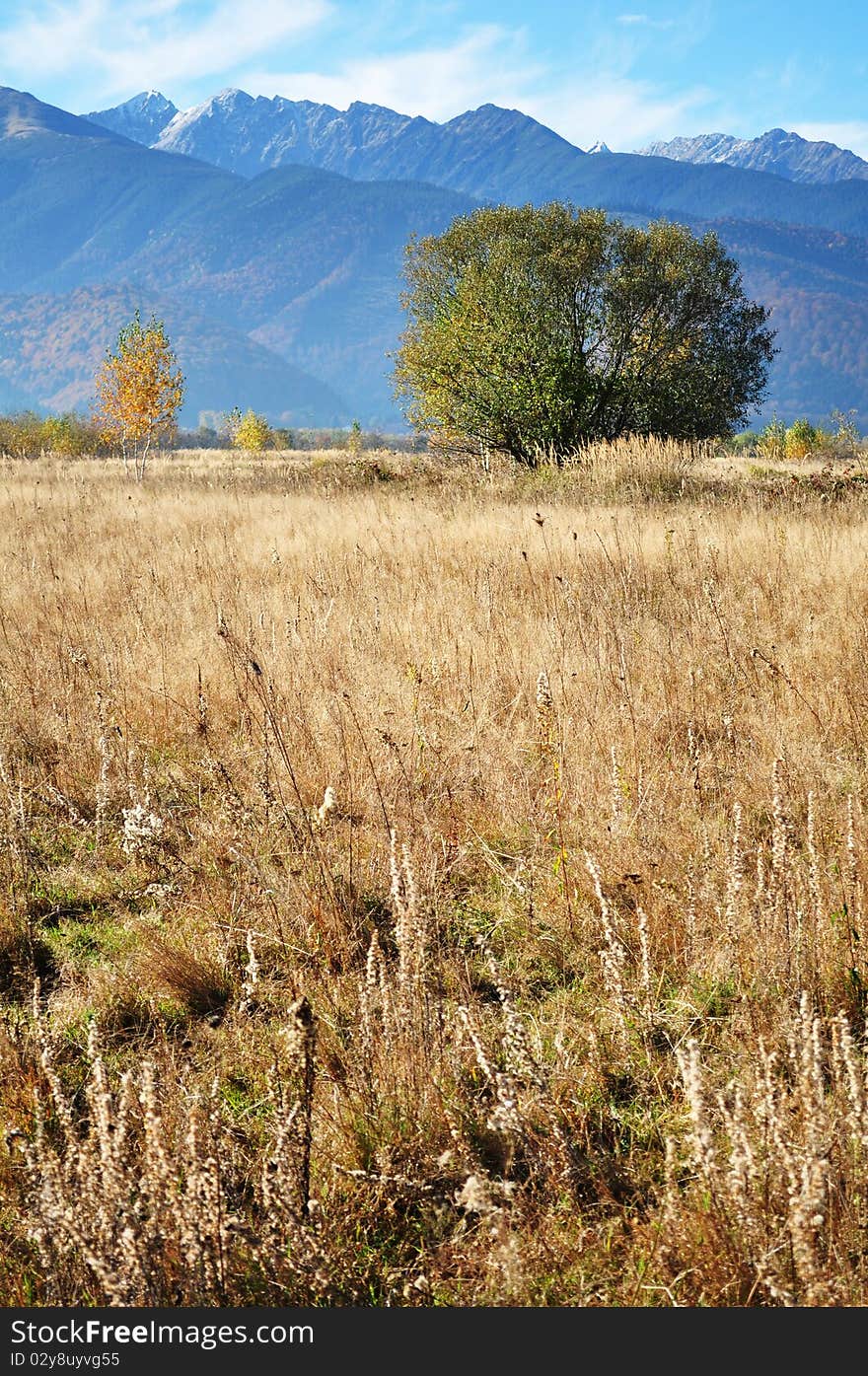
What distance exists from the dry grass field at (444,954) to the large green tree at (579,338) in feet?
49.0

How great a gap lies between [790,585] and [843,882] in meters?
4.17

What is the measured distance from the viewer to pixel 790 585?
20.1ft

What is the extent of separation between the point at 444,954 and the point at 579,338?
2120cm

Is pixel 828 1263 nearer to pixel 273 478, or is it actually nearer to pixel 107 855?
pixel 107 855

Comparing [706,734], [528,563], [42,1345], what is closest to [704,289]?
[528,563]

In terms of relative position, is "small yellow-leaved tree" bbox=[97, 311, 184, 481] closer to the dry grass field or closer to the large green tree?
the large green tree

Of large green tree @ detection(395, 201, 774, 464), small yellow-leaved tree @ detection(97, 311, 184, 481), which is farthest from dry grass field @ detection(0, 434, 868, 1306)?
small yellow-leaved tree @ detection(97, 311, 184, 481)

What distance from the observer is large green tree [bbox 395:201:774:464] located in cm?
2019

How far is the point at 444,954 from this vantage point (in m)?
2.63

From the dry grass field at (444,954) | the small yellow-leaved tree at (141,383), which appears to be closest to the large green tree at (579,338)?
the dry grass field at (444,954)

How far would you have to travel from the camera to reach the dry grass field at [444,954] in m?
1.60

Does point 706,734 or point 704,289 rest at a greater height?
point 704,289

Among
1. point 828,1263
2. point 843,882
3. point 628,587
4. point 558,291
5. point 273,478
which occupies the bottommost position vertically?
point 828,1263

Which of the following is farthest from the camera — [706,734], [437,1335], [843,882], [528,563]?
[528,563]
